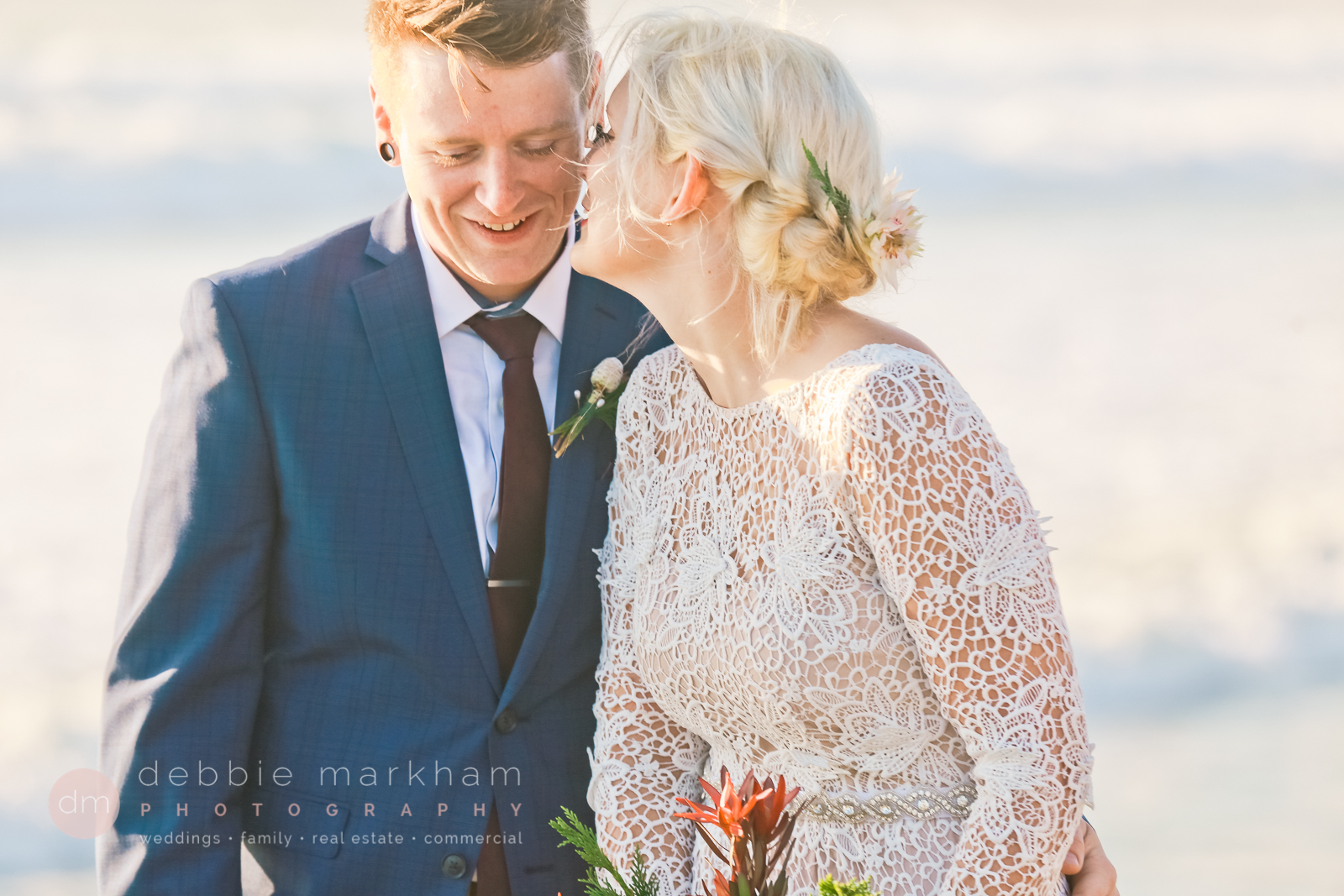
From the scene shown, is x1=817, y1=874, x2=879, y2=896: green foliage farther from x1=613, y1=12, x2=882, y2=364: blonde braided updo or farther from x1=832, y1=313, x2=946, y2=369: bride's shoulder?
x1=613, y1=12, x2=882, y2=364: blonde braided updo

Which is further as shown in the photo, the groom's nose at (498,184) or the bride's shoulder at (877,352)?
the groom's nose at (498,184)

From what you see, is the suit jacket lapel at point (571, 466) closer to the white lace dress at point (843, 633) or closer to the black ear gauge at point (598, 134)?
the white lace dress at point (843, 633)

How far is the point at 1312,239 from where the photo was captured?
9156 millimetres

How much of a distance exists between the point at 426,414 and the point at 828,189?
0.90 metres

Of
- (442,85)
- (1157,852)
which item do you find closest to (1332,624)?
(1157,852)

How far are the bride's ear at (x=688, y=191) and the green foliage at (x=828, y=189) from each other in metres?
0.18

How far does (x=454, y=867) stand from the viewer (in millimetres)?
2223

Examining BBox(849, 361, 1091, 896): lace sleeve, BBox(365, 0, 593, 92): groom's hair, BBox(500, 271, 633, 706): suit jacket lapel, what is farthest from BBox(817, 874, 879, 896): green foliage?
BBox(365, 0, 593, 92): groom's hair

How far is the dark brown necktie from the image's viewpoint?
2287 millimetres

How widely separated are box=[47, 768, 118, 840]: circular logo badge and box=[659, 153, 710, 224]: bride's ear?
148 centimetres

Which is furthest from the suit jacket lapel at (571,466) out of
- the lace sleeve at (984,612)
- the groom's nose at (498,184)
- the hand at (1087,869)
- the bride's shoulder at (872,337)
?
the hand at (1087,869)

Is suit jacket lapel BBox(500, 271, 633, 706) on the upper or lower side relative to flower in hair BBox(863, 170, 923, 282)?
lower

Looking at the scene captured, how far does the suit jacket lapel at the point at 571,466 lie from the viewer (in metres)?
2.27

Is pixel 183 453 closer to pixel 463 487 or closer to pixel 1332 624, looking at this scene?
pixel 463 487
